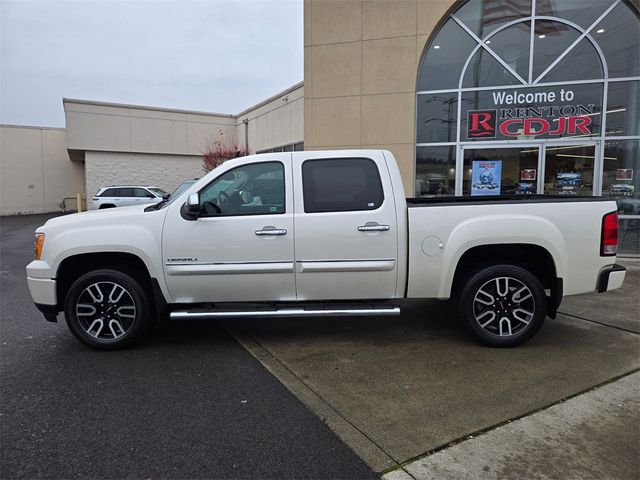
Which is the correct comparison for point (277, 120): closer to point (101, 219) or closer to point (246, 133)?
point (246, 133)

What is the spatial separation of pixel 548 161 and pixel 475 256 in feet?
22.3

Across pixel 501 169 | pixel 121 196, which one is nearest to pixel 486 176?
pixel 501 169

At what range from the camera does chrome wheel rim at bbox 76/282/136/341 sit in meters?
4.54

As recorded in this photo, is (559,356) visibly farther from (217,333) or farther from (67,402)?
(67,402)

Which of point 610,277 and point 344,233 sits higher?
point 344,233

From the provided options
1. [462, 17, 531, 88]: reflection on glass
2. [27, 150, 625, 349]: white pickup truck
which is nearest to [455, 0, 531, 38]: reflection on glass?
[462, 17, 531, 88]: reflection on glass

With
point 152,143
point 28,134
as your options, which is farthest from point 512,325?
point 28,134

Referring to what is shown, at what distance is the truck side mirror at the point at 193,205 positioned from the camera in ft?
13.9

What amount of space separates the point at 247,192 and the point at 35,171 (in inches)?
1178

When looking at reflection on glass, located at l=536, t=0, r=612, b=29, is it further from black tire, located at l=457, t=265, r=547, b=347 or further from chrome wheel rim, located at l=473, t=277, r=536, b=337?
chrome wheel rim, located at l=473, t=277, r=536, b=337

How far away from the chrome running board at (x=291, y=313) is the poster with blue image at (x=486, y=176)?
23.3 ft

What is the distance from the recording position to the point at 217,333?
16.8 ft

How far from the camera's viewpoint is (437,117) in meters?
10.7

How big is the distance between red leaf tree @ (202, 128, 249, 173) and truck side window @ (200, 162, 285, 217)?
23.6 metres
